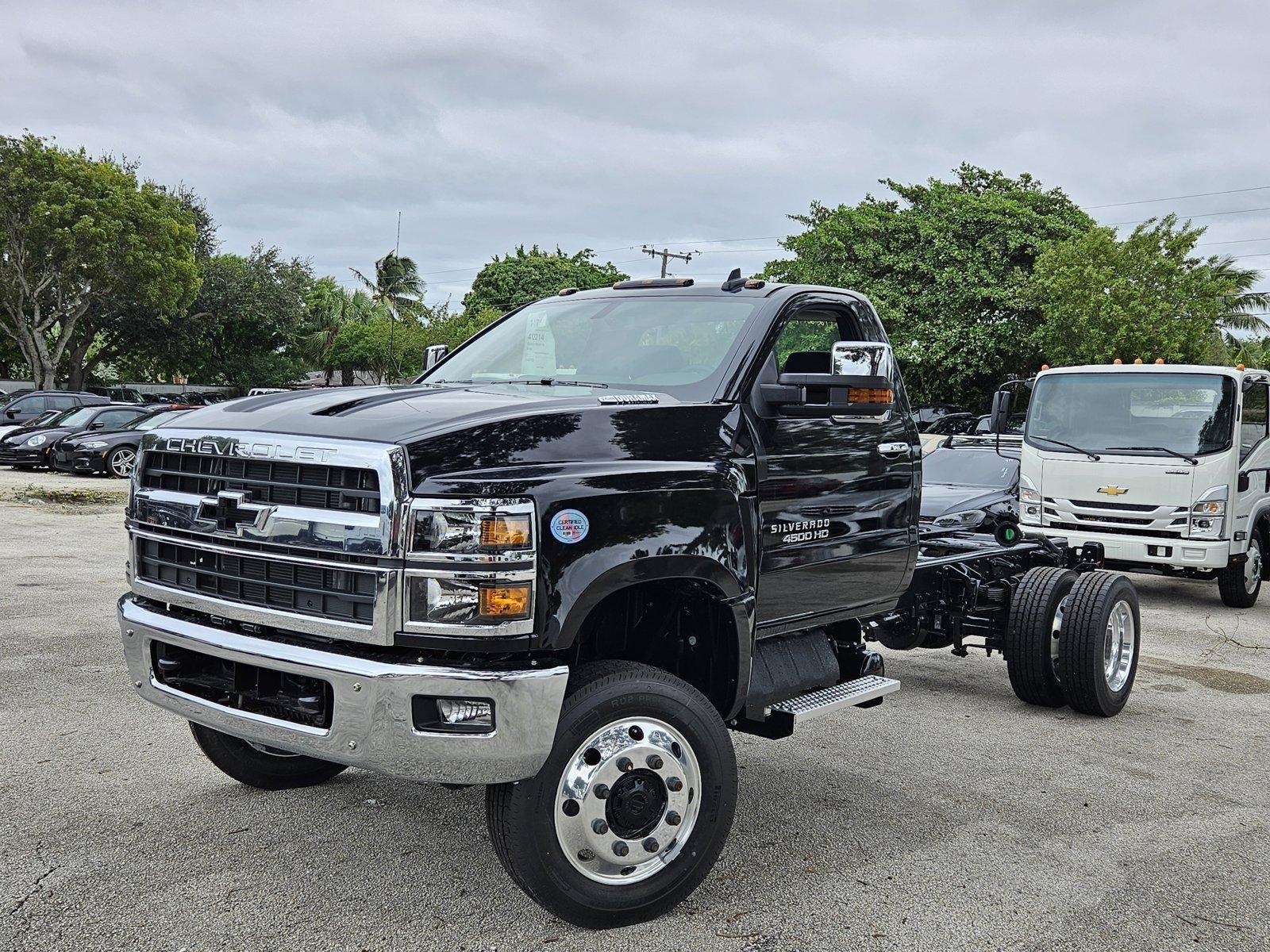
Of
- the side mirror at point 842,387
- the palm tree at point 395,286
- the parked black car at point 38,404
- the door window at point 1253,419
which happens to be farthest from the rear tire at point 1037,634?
the palm tree at point 395,286

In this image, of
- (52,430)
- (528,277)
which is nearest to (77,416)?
(52,430)

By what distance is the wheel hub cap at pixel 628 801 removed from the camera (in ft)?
11.5

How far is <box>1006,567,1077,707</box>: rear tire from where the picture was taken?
6.49 m

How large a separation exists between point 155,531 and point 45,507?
45.3 ft

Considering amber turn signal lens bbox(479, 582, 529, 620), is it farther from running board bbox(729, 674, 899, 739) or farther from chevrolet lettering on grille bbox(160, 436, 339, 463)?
running board bbox(729, 674, 899, 739)

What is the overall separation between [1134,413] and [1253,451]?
1.10 m

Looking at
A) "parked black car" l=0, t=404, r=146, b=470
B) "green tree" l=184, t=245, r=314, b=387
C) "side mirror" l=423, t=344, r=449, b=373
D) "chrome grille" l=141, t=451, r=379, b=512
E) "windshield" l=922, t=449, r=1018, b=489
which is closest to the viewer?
"chrome grille" l=141, t=451, r=379, b=512

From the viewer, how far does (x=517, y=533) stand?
3289 mm

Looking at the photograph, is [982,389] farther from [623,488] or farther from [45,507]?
[623,488]

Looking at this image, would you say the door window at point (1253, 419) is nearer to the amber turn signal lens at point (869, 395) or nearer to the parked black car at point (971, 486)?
the parked black car at point (971, 486)

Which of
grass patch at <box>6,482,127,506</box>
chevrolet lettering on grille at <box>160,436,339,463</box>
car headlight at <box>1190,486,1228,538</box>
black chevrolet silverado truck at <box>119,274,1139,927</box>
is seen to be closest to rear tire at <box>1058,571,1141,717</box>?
black chevrolet silverado truck at <box>119,274,1139,927</box>

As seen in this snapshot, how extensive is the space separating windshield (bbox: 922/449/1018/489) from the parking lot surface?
224 inches

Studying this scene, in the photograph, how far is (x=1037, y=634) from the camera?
6488mm

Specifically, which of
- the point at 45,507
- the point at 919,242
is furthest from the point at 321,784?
the point at 919,242
